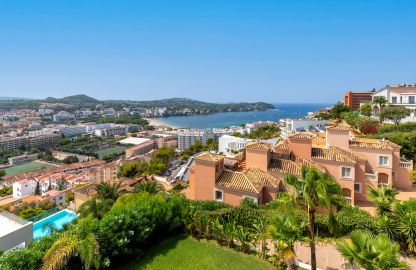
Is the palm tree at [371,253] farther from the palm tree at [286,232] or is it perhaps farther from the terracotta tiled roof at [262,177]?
the terracotta tiled roof at [262,177]

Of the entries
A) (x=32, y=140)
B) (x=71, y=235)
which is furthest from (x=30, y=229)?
(x=32, y=140)

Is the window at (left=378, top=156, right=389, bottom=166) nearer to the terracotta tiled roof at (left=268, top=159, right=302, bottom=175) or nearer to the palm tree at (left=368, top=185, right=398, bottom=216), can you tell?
the terracotta tiled roof at (left=268, top=159, right=302, bottom=175)

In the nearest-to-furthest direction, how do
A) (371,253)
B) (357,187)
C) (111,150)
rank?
(371,253) < (357,187) < (111,150)

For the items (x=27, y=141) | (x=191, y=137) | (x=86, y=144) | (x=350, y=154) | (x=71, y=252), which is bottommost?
(x=86, y=144)

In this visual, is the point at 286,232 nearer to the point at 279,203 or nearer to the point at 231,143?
the point at 279,203

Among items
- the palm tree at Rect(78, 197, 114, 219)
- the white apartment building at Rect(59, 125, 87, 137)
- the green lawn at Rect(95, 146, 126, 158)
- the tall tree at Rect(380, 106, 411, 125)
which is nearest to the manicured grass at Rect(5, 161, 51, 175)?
the green lawn at Rect(95, 146, 126, 158)

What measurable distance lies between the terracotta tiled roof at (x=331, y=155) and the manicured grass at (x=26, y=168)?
9500 centimetres

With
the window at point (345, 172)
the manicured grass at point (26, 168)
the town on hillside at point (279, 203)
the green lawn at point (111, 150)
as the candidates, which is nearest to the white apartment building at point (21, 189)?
the town on hillside at point (279, 203)

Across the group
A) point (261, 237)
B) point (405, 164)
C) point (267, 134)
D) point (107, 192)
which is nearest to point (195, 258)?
point (261, 237)

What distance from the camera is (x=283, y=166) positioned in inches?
606

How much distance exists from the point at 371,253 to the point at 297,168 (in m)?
9.45

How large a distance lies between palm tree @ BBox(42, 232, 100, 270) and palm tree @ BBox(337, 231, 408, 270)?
6746 mm

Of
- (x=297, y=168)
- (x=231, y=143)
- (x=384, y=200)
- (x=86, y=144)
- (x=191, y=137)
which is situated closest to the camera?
(x=384, y=200)

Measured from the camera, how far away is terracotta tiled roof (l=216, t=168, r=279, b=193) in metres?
13.6
